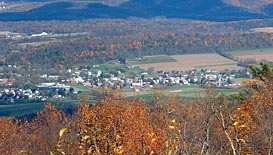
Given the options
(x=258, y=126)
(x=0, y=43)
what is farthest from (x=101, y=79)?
(x=258, y=126)

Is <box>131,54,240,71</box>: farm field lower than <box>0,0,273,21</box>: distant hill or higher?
lower

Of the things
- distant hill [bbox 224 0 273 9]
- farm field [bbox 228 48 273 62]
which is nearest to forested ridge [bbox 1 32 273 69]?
farm field [bbox 228 48 273 62]

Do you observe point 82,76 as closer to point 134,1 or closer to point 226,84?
point 226,84

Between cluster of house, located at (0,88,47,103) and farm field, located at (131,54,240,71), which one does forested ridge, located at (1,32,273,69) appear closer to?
farm field, located at (131,54,240,71)

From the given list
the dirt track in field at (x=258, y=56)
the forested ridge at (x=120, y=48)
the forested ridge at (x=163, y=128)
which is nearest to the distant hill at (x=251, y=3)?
the forested ridge at (x=120, y=48)

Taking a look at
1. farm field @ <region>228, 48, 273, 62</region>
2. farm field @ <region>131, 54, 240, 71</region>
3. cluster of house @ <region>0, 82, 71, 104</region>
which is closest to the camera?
cluster of house @ <region>0, 82, 71, 104</region>

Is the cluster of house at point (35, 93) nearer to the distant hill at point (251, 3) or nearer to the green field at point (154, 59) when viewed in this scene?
the green field at point (154, 59)
